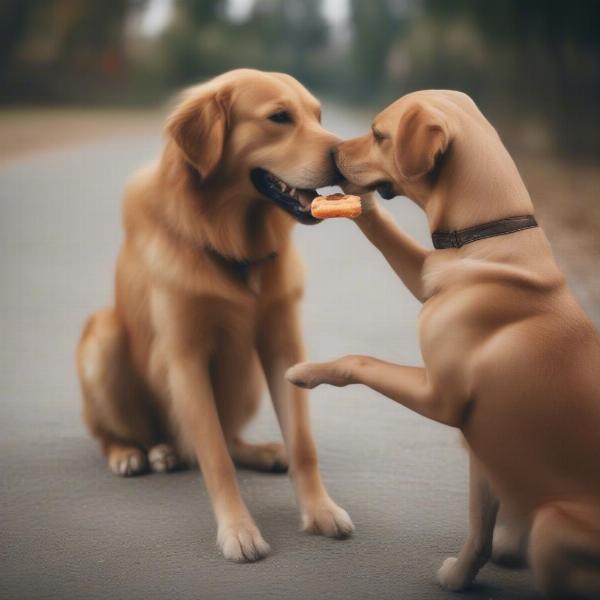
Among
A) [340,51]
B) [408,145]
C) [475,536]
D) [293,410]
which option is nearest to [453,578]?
[475,536]

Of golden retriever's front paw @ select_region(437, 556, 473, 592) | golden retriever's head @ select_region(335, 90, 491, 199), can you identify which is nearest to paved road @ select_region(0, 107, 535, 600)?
golden retriever's front paw @ select_region(437, 556, 473, 592)

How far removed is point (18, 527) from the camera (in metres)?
3.46

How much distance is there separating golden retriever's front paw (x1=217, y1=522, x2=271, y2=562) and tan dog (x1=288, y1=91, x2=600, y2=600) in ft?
2.63

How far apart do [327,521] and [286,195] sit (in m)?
1.24

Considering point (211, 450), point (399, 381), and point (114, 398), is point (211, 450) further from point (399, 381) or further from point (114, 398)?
point (399, 381)

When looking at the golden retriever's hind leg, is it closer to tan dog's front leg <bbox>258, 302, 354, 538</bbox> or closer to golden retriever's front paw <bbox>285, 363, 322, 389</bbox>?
tan dog's front leg <bbox>258, 302, 354, 538</bbox>

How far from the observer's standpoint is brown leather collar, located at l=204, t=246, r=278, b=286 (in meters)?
3.55

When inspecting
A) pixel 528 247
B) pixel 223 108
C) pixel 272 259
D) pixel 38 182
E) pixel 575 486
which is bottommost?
pixel 38 182

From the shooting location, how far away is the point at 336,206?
Result: 3.12 meters

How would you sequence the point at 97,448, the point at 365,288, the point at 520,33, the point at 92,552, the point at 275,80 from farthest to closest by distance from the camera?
the point at 520,33 → the point at 365,288 → the point at 97,448 → the point at 275,80 → the point at 92,552

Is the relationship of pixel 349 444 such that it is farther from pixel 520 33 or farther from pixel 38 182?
pixel 520 33

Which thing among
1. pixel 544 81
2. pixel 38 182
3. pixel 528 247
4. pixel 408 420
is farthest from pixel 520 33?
pixel 528 247

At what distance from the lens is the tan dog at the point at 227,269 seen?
11.2ft

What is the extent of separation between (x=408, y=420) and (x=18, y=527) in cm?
206
